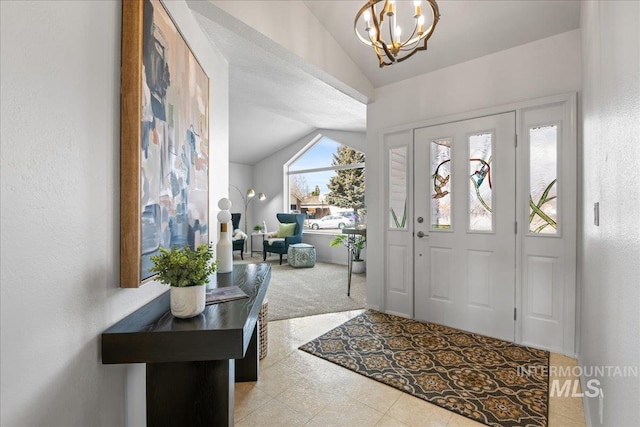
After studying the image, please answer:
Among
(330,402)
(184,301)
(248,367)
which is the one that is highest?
(184,301)

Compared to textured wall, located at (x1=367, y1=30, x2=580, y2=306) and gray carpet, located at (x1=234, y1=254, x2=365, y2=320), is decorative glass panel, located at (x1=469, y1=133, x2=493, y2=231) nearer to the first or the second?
textured wall, located at (x1=367, y1=30, x2=580, y2=306)

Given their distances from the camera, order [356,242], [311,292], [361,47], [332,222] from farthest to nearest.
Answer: [332,222] → [356,242] → [311,292] → [361,47]

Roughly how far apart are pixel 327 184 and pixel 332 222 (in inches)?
35.4

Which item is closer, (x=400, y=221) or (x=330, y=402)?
(x=330, y=402)

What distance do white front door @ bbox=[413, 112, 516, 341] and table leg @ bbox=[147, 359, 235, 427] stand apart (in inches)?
94.2

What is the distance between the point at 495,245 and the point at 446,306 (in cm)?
77

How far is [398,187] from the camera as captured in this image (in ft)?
11.0

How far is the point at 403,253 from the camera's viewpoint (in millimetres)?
3309

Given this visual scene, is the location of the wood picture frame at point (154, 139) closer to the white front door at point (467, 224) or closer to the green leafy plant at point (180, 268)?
the green leafy plant at point (180, 268)

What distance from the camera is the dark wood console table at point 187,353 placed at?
1.03 m

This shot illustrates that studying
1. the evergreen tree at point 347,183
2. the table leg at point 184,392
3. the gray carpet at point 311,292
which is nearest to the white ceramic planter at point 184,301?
the table leg at point 184,392

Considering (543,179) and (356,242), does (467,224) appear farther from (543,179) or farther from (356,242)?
(356,242)

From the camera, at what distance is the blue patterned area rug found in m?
1.79

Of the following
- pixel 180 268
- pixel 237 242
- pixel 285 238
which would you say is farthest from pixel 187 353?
pixel 237 242
